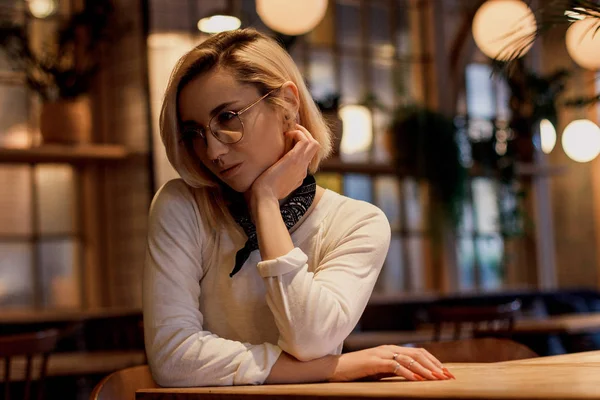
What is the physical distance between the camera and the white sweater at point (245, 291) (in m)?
1.58

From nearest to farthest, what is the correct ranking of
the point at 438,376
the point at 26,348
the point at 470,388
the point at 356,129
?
the point at 470,388, the point at 438,376, the point at 26,348, the point at 356,129

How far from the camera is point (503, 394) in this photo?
3.72ft

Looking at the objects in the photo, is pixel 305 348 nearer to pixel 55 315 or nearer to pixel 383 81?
pixel 55 315

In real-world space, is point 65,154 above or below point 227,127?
above

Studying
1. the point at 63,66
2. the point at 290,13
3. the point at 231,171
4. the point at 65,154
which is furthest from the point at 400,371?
the point at 63,66

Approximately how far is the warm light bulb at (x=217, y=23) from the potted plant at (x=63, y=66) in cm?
73

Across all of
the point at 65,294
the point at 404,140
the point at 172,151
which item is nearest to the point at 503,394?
the point at 172,151

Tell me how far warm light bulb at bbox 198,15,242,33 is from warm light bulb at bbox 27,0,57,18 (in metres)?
1.12

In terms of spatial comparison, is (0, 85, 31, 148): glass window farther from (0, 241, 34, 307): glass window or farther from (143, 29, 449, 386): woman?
(143, 29, 449, 386): woman

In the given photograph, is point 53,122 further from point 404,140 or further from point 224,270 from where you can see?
point 224,270

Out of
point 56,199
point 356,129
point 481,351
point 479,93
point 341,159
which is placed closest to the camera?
point 481,351

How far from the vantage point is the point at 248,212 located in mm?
1810

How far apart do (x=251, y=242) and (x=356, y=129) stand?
5.86 metres

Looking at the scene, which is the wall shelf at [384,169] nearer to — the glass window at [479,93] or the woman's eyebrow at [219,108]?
the glass window at [479,93]
